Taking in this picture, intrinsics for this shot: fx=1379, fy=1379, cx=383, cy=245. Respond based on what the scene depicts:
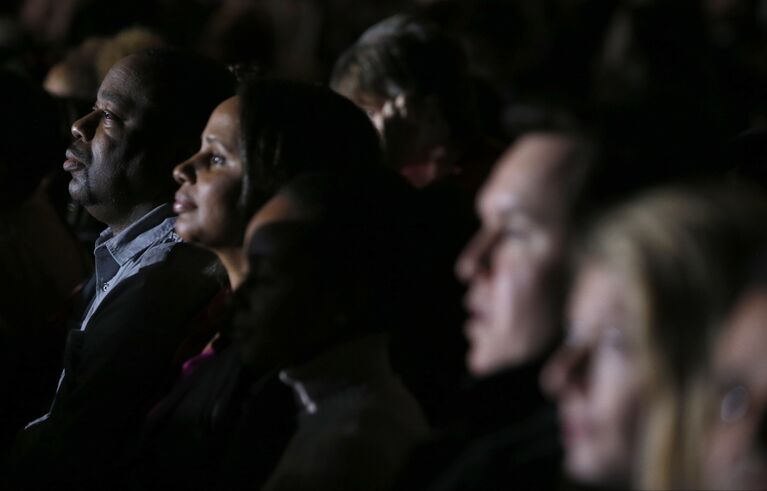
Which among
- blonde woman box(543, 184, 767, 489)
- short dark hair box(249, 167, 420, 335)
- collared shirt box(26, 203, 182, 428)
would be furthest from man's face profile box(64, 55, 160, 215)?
blonde woman box(543, 184, 767, 489)

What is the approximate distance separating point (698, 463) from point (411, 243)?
1081mm

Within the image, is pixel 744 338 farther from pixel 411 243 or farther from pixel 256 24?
pixel 256 24

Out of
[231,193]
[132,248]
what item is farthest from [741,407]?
[132,248]

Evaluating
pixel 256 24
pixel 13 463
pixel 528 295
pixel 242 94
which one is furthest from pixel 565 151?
pixel 256 24

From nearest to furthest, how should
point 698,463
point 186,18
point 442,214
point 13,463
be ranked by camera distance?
point 698,463, point 442,214, point 13,463, point 186,18

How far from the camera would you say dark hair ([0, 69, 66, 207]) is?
416 centimetres

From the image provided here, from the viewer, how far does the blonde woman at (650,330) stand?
1.74 meters

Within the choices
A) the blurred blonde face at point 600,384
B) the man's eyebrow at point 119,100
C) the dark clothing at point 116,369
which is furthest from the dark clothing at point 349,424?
the man's eyebrow at point 119,100

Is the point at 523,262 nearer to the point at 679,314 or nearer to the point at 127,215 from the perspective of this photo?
the point at 679,314

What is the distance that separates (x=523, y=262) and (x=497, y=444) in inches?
11.2

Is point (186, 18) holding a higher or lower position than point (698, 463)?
lower

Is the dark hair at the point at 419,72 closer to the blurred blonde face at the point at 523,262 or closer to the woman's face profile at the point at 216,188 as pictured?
the woman's face profile at the point at 216,188

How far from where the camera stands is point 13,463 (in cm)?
318

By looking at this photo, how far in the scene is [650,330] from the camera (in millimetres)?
1747
